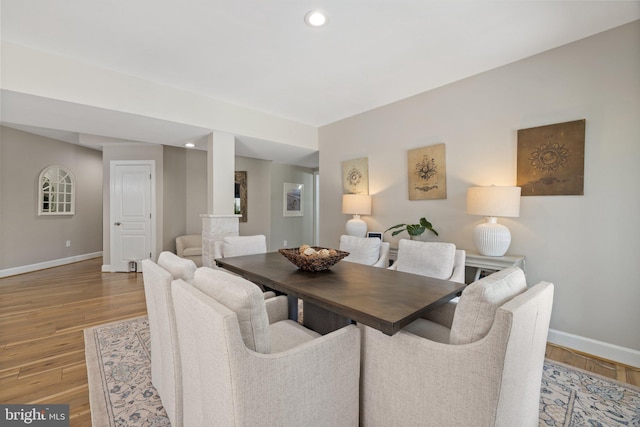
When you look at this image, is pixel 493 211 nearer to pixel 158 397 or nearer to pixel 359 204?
pixel 359 204

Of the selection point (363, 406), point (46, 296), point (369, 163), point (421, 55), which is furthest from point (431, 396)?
point (46, 296)

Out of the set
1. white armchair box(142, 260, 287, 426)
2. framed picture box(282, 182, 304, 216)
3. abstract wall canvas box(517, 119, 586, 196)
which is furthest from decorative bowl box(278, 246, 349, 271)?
framed picture box(282, 182, 304, 216)

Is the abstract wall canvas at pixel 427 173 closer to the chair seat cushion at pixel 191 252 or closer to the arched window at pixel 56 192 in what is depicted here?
the chair seat cushion at pixel 191 252

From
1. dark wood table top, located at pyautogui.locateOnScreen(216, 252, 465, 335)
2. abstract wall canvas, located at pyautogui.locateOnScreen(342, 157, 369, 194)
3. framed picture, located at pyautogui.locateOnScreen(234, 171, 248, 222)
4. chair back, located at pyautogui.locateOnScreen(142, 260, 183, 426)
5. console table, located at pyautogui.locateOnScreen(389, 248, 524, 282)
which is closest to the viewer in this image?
dark wood table top, located at pyautogui.locateOnScreen(216, 252, 465, 335)

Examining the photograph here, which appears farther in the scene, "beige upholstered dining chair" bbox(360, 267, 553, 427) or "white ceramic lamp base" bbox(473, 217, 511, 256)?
"white ceramic lamp base" bbox(473, 217, 511, 256)

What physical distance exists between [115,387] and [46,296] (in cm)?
295

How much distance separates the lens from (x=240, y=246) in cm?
301

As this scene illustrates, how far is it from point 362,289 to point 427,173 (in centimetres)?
229

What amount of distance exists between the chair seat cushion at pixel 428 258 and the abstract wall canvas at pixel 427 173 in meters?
1.06

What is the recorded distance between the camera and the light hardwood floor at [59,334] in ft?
5.77

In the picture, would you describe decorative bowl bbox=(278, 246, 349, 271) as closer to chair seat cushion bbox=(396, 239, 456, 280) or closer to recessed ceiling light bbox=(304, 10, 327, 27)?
chair seat cushion bbox=(396, 239, 456, 280)

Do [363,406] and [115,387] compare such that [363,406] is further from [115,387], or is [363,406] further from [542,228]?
[542,228]

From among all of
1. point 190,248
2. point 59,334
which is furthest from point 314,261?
point 190,248

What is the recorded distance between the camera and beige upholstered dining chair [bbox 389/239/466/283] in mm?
2287
